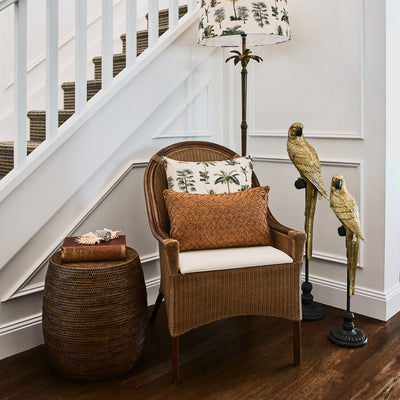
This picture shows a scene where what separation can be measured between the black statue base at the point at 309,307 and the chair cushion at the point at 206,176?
0.66m

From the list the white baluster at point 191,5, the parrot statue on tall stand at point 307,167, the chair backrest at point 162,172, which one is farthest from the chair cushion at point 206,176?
the white baluster at point 191,5

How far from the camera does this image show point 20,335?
→ 2.12 metres

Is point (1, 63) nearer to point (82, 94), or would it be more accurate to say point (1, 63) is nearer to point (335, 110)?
point (82, 94)

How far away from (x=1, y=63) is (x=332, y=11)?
6.88 feet

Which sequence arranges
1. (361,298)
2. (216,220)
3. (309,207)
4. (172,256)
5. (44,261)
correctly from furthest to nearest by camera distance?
(361,298), (309,207), (44,261), (216,220), (172,256)

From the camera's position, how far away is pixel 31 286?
2145 millimetres

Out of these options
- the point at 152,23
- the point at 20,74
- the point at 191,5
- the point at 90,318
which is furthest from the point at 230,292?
the point at 191,5

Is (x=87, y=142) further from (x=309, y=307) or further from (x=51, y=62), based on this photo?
(x=309, y=307)

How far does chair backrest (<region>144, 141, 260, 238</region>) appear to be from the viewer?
2176mm

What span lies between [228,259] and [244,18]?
3.86 ft

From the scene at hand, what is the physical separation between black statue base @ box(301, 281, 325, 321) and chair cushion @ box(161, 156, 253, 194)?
0.66 meters

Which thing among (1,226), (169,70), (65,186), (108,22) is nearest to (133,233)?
(65,186)

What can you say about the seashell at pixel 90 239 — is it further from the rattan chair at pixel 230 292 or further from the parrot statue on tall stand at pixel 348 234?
the parrot statue on tall stand at pixel 348 234

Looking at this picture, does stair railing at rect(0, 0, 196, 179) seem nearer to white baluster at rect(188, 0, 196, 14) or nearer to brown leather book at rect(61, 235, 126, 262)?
white baluster at rect(188, 0, 196, 14)
